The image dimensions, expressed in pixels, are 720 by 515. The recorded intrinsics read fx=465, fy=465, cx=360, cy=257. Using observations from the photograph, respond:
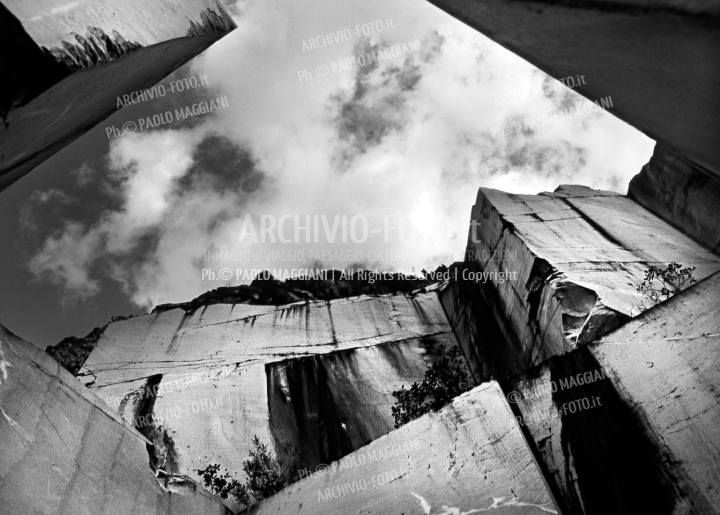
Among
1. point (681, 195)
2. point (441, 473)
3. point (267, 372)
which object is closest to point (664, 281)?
point (681, 195)

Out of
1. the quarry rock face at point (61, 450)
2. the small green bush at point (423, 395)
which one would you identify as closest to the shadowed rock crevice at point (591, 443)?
the quarry rock face at point (61, 450)

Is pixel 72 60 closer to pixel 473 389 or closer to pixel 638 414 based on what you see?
pixel 473 389

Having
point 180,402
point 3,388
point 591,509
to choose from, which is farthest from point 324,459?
point 3,388

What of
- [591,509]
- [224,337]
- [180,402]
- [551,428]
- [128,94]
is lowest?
[591,509]

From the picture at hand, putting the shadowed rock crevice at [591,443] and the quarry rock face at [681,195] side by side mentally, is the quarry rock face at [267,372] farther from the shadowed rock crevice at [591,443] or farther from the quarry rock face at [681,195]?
Result: the quarry rock face at [681,195]

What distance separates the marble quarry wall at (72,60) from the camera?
5.09 ft

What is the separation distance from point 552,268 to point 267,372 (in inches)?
258

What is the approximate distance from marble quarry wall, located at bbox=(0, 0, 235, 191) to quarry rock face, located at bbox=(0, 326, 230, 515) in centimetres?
118

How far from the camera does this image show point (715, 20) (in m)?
1.17

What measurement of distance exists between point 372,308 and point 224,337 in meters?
3.99

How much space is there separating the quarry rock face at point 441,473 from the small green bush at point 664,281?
Answer: 467 centimetres

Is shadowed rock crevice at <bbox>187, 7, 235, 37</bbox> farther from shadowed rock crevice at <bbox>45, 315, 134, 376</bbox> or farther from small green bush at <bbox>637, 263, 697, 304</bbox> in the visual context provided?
shadowed rock crevice at <bbox>45, 315, 134, 376</bbox>

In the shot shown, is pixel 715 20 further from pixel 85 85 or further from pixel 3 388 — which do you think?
pixel 3 388

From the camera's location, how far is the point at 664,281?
7.69m
